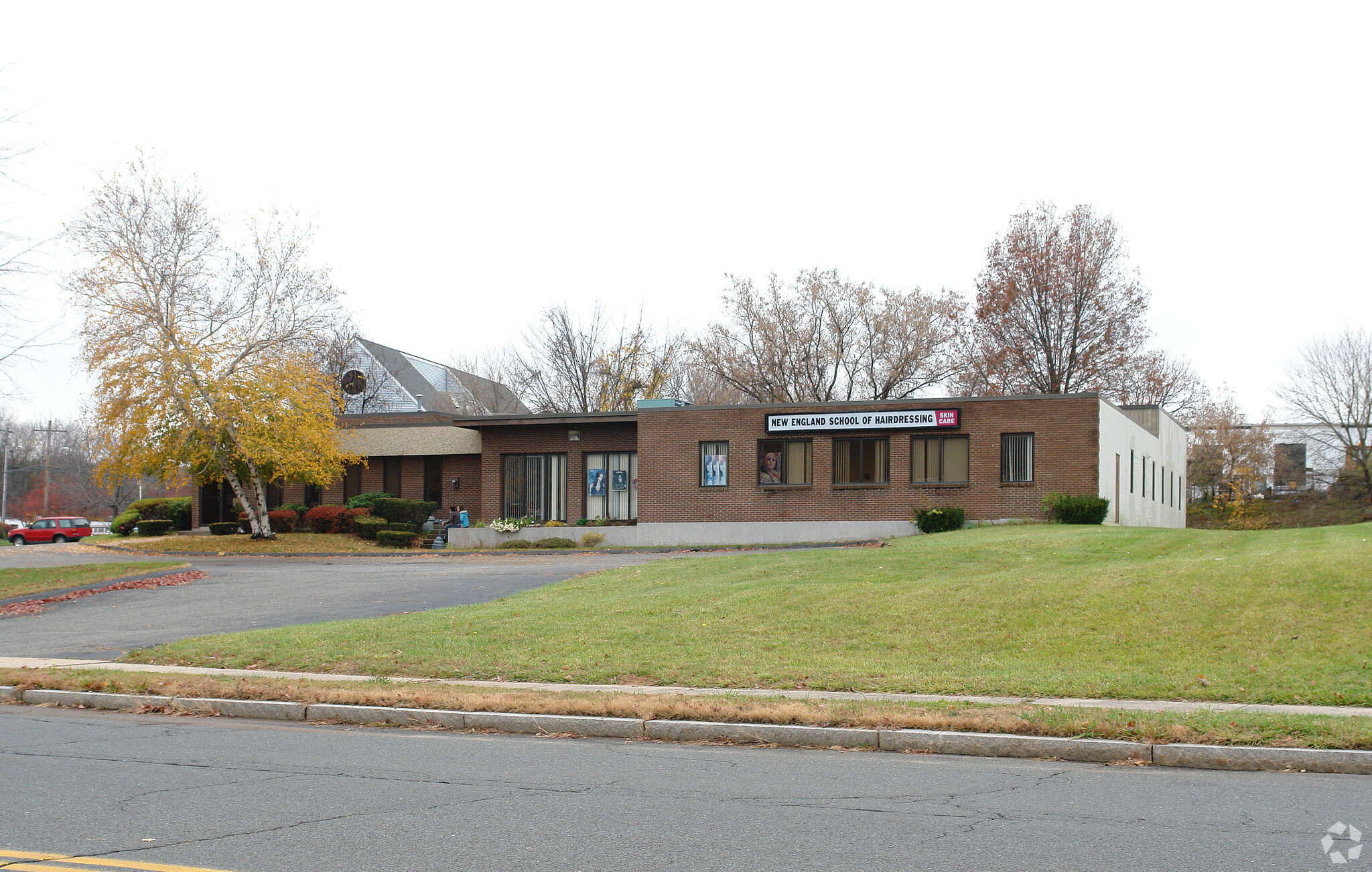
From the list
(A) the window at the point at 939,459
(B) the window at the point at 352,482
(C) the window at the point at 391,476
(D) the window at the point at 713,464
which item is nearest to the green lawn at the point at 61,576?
(C) the window at the point at 391,476

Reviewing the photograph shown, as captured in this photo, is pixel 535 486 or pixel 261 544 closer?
pixel 261 544

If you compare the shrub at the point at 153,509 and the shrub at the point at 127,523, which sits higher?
the shrub at the point at 153,509

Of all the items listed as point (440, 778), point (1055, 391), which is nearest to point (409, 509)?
point (1055, 391)

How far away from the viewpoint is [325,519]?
40.4 m

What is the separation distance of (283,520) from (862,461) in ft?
75.8

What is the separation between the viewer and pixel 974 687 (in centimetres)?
1036

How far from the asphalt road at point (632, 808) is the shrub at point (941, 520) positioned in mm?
24037

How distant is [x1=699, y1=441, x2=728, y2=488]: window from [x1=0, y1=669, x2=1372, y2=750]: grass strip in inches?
974

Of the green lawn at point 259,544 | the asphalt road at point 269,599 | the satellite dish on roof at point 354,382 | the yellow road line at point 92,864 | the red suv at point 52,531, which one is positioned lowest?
the red suv at point 52,531

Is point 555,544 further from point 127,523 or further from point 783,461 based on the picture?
point 127,523

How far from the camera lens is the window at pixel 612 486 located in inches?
1543

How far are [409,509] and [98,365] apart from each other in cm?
1183

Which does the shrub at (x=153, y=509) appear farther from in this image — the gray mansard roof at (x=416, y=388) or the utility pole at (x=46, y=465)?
the utility pole at (x=46, y=465)

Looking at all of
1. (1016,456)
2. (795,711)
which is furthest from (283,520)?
(795,711)
